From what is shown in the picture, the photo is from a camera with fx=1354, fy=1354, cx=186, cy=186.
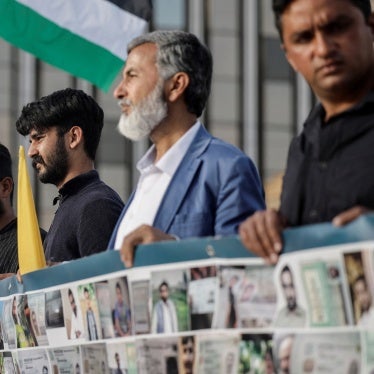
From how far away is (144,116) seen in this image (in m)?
4.04

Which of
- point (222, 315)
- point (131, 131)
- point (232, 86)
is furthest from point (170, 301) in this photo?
point (232, 86)

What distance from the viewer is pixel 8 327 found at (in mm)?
4641

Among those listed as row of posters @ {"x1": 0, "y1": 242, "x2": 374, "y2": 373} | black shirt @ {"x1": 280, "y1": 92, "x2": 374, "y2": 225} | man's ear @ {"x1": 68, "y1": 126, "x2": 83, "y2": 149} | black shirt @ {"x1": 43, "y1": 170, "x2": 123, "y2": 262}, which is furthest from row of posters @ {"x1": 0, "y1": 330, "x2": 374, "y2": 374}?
man's ear @ {"x1": 68, "y1": 126, "x2": 83, "y2": 149}

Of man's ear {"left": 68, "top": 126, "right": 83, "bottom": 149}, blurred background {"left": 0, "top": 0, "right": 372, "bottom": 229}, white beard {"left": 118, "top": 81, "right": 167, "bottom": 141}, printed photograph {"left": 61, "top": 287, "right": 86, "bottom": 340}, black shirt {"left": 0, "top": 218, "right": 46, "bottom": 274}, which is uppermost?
blurred background {"left": 0, "top": 0, "right": 372, "bottom": 229}

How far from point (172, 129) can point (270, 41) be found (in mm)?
34726

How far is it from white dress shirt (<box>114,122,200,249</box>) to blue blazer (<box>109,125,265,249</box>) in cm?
4

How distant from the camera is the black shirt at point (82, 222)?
4668 millimetres

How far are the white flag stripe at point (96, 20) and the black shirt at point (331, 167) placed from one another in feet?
9.39

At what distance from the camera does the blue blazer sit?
3779 millimetres

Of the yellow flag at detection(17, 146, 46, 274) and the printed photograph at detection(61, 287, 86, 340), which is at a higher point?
the yellow flag at detection(17, 146, 46, 274)

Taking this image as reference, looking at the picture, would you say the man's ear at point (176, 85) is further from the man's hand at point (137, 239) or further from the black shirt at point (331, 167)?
the black shirt at point (331, 167)

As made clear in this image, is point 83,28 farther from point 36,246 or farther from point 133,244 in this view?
point 133,244

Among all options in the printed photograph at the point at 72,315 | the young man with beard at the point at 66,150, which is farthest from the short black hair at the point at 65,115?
the printed photograph at the point at 72,315

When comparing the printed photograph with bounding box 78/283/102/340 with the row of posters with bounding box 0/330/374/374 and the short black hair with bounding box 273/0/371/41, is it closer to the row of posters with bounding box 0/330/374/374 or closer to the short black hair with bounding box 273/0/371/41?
the row of posters with bounding box 0/330/374/374
